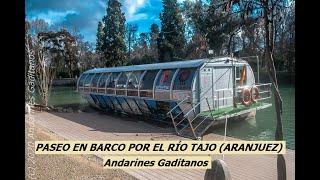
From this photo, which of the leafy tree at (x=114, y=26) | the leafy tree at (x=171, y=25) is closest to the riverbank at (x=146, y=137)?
the leafy tree at (x=114, y=26)

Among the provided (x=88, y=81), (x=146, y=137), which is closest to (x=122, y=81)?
(x=88, y=81)

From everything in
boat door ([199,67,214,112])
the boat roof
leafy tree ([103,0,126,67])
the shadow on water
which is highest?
leafy tree ([103,0,126,67])

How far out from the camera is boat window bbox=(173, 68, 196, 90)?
1005 cm

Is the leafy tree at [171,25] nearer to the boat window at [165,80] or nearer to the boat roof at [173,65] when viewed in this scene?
the boat roof at [173,65]

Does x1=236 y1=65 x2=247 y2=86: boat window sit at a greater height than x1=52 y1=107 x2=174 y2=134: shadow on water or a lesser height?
greater

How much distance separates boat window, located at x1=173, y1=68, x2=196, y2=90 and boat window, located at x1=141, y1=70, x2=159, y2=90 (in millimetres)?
970

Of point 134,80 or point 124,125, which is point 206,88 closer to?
point 124,125

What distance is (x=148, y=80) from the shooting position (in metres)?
11.4

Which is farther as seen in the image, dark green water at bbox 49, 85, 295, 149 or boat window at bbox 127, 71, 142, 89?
boat window at bbox 127, 71, 142, 89

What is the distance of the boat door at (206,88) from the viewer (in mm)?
10031

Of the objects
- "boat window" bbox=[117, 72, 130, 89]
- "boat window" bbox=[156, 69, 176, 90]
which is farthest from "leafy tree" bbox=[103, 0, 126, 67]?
"boat window" bbox=[117, 72, 130, 89]

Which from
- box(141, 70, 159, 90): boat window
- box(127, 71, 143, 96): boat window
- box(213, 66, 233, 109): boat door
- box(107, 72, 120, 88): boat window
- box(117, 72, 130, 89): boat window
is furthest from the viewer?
box(107, 72, 120, 88): boat window

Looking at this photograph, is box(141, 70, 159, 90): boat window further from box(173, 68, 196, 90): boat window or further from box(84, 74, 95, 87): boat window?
box(84, 74, 95, 87): boat window

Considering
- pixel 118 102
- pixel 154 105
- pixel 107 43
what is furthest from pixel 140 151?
pixel 118 102
